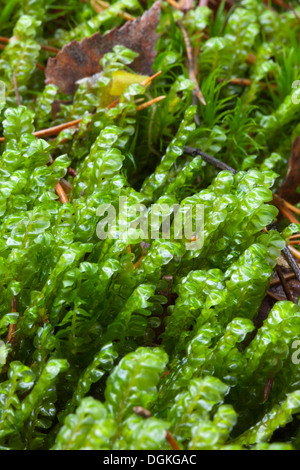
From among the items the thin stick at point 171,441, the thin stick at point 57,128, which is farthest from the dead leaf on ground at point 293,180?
the thin stick at point 171,441

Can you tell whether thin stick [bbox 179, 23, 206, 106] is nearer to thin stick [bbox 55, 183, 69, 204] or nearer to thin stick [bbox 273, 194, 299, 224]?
thin stick [bbox 273, 194, 299, 224]

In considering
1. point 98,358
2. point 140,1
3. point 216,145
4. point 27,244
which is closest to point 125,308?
point 98,358

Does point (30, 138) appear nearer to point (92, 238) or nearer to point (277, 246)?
point (92, 238)

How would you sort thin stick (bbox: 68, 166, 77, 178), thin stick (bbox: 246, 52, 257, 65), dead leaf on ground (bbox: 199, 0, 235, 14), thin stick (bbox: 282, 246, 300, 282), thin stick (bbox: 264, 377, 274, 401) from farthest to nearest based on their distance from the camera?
dead leaf on ground (bbox: 199, 0, 235, 14), thin stick (bbox: 246, 52, 257, 65), thin stick (bbox: 68, 166, 77, 178), thin stick (bbox: 282, 246, 300, 282), thin stick (bbox: 264, 377, 274, 401)

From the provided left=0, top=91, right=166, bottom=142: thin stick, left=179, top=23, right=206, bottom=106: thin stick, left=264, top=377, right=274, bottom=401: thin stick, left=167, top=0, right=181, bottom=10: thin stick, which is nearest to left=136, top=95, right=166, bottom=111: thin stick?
left=0, top=91, right=166, bottom=142: thin stick

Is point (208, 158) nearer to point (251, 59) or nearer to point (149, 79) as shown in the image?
point (149, 79)

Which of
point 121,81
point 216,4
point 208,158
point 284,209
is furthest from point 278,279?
point 216,4
